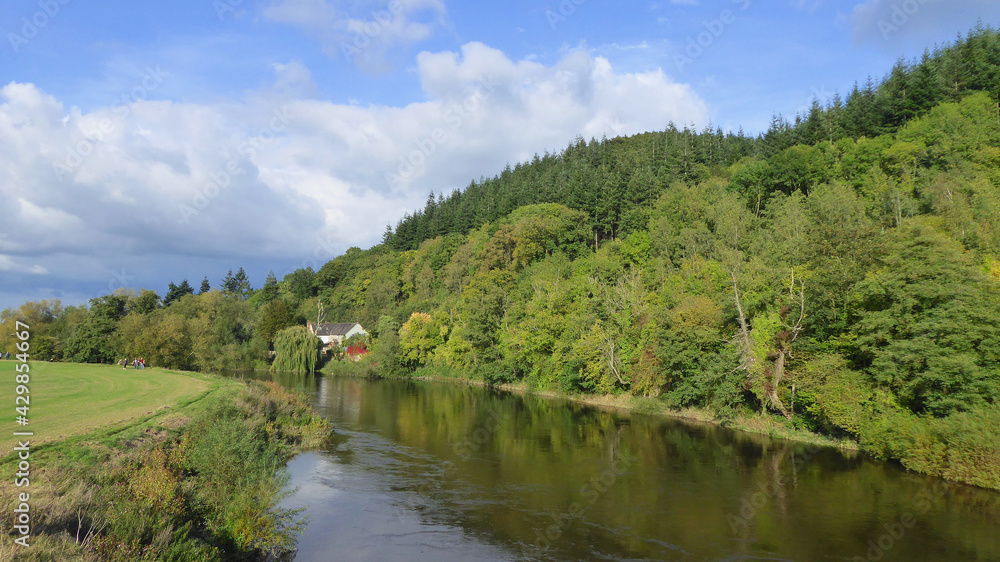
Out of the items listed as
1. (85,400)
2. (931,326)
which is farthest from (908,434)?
(85,400)

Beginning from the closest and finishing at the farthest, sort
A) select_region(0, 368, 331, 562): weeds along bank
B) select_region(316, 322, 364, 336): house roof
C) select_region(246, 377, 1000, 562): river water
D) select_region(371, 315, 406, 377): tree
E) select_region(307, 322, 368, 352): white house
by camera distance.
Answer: select_region(0, 368, 331, 562): weeds along bank < select_region(246, 377, 1000, 562): river water < select_region(371, 315, 406, 377): tree < select_region(307, 322, 368, 352): white house < select_region(316, 322, 364, 336): house roof

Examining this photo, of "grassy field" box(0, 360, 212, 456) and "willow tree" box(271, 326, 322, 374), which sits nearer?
"grassy field" box(0, 360, 212, 456)

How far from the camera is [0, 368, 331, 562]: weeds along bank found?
9.05 meters

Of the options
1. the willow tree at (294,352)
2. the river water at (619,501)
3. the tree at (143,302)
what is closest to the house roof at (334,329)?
the willow tree at (294,352)

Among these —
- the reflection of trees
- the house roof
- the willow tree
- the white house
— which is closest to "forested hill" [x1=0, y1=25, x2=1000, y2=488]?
the willow tree

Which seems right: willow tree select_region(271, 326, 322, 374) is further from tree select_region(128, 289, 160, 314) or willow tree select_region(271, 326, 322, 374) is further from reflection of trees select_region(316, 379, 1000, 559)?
reflection of trees select_region(316, 379, 1000, 559)

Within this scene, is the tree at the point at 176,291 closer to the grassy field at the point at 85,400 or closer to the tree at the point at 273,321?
the tree at the point at 273,321

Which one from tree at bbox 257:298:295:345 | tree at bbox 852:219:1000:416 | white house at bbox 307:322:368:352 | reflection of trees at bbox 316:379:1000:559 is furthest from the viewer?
white house at bbox 307:322:368:352

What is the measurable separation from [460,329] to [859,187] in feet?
172

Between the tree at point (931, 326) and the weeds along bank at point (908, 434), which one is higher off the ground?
the tree at point (931, 326)

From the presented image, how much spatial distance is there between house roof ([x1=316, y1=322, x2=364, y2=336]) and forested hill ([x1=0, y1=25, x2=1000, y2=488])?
11.6 ft

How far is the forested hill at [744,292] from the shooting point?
24875 mm

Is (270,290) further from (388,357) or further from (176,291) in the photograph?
(388,357)

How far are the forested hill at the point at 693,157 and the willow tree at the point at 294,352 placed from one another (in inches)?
1751
